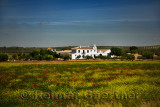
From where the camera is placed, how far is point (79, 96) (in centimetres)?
1312

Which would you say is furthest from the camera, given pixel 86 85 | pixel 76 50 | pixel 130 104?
pixel 76 50

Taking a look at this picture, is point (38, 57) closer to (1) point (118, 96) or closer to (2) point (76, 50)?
(2) point (76, 50)

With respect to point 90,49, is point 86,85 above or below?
below

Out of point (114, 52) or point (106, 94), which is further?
point (114, 52)

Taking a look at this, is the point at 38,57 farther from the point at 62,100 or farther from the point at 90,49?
the point at 62,100

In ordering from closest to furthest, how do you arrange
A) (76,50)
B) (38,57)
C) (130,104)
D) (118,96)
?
(130,104) < (118,96) < (38,57) < (76,50)

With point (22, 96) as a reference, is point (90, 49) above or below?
above

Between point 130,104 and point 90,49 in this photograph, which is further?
point 90,49

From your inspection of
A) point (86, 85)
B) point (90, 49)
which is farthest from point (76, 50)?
point (86, 85)

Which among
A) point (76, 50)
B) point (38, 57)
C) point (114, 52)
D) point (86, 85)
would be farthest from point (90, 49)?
point (86, 85)

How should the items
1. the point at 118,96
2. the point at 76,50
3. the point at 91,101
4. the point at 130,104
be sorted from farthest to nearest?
1. the point at 76,50
2. the point at 118,96
3. the point at 91,101
4. the point at 130,104

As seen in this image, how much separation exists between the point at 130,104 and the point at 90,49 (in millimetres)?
93830

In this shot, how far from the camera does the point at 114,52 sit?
356ft

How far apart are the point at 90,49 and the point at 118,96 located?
300 feet
